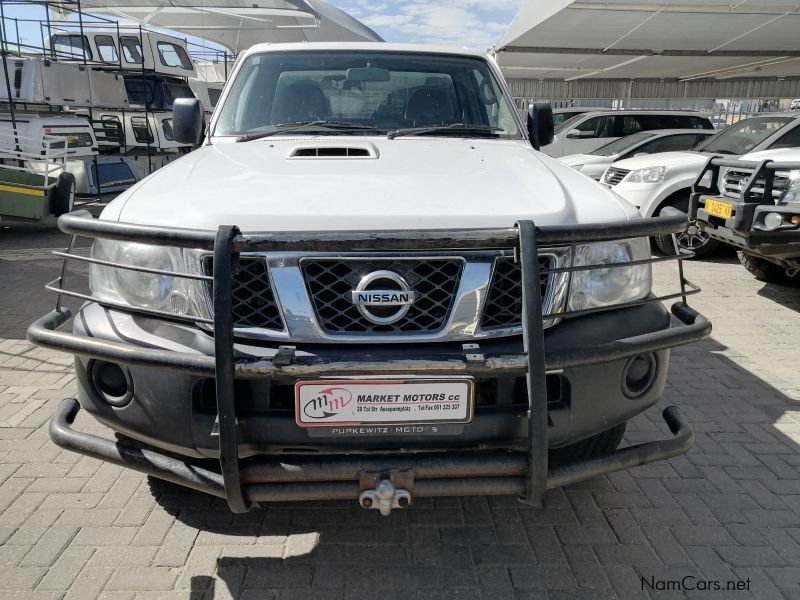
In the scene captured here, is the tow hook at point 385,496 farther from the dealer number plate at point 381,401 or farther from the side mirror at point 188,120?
the side mirror at point 188,120

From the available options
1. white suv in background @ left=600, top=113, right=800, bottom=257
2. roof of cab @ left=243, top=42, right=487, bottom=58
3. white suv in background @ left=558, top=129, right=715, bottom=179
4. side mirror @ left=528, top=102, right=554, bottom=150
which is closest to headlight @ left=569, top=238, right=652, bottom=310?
side mirror @ left=528, top=102, right=554, bottom=150

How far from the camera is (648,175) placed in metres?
8.22

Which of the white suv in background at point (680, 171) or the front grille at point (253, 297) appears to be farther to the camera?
the white suv in background at point (680, 171)

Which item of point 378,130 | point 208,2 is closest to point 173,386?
point 378,130

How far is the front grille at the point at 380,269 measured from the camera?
6.70ft

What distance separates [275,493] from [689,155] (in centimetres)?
794

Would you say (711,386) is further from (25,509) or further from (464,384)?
(25,509)

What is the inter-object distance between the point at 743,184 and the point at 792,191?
0.55 metres

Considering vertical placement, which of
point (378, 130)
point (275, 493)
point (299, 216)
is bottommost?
point (275, 493)

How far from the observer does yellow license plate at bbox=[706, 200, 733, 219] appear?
5.77m

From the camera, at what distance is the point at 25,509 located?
2.75 m

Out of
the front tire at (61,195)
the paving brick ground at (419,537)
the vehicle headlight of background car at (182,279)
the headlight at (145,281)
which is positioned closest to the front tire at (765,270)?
the paving brick ground at (419,537)

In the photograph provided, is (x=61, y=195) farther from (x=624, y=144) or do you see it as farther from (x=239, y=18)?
(x=239, y=18)

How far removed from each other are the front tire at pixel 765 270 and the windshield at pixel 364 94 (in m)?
4.21
